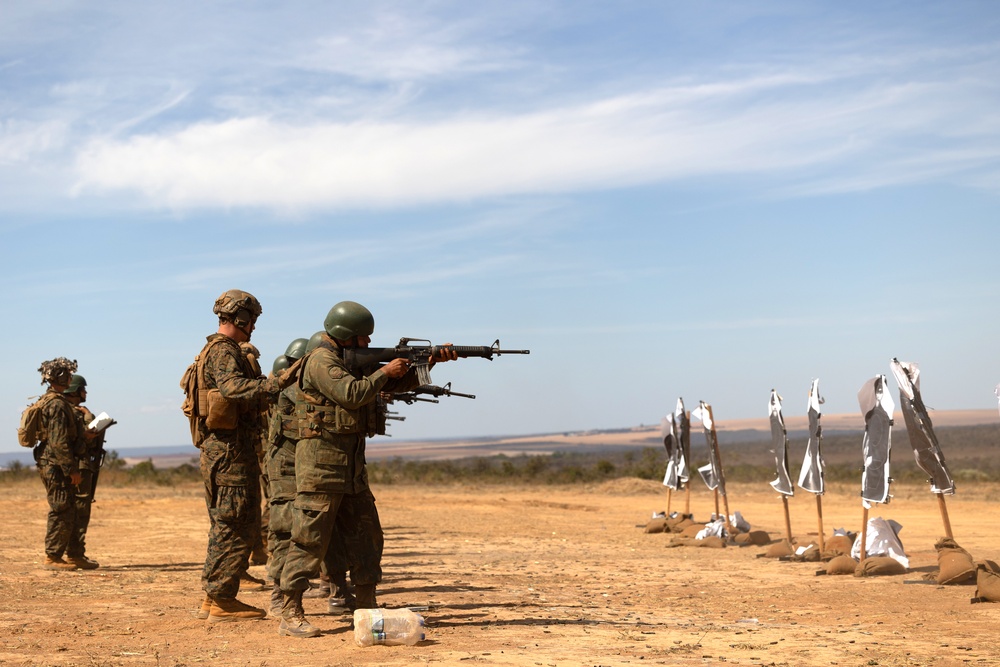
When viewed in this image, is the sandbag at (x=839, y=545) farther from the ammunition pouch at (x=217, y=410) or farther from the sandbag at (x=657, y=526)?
the ammunition pouch at (x=217, y=410)

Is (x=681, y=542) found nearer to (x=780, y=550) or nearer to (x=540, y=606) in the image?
(x=780, y=550)

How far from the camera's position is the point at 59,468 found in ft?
44.8

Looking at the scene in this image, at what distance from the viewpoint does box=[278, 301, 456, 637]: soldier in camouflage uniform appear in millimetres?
8148

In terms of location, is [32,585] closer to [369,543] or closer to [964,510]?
[369,543]

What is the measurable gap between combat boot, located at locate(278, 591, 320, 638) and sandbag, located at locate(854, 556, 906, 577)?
729 cm

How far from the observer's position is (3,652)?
7.89m

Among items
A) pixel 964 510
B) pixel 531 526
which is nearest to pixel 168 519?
pixel 531 526

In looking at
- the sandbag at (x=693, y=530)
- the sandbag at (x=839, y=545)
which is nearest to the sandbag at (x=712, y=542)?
the sandbag at (x=693, y=530)

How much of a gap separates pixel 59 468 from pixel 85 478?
Result: 19.7 inches

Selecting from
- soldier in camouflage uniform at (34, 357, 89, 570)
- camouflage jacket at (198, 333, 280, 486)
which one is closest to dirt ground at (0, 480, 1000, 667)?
soldier in camouflage uniform at (34, 357, 89, 570)

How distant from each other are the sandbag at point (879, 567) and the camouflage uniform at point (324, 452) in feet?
22.6

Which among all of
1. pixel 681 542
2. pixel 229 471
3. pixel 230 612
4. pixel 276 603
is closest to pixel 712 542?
pixel 681 542

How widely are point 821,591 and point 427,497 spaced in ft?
71.9

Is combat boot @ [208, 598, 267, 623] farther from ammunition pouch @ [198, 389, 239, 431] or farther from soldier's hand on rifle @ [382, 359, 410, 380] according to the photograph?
soldier's hand on rifle @ [382, 359, 410, 380]
